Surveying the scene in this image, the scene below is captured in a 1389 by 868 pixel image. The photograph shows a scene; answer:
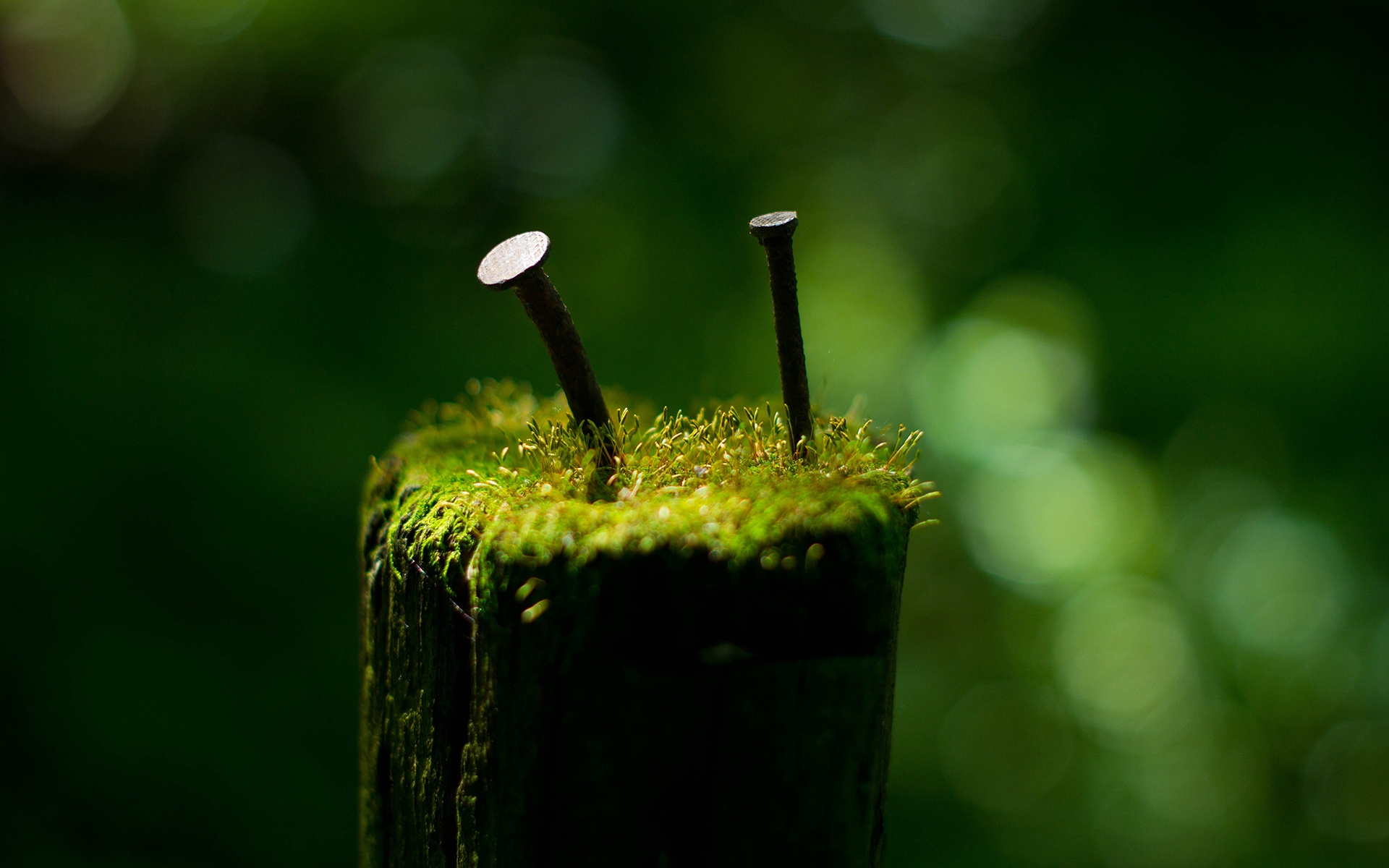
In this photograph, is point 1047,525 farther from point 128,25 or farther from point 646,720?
point 128,25

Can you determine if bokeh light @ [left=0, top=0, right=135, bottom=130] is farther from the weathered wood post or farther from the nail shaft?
the weathered wood post

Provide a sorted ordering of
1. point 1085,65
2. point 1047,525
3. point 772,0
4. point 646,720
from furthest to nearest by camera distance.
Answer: point 772,0 → point 1085,65 → point 1047,525 → point 646,720

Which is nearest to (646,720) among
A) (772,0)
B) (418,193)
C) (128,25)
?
(418,193)

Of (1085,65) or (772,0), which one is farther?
(772,0)

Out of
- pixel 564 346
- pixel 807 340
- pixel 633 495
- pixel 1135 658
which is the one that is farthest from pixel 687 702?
pixel 1135 658

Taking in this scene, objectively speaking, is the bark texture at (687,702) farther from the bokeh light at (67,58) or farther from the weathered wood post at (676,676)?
the bokeh light at (67,58)

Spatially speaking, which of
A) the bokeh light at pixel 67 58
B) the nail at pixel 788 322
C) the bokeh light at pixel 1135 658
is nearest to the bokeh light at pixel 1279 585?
the bokeh light at pixel 1135 658

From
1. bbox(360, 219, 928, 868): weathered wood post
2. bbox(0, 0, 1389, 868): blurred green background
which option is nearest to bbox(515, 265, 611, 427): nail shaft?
A: bbox(360, 219, 928, 868): weathered wood post
